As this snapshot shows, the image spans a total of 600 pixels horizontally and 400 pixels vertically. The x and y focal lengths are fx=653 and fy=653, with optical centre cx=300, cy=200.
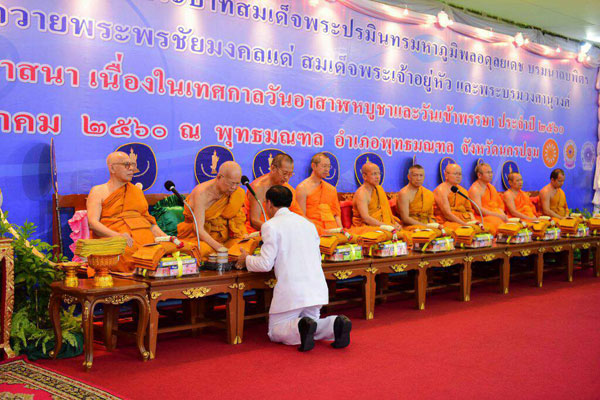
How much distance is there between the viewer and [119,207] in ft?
15.5

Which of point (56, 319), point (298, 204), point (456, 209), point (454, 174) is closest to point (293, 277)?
point (56, 319)

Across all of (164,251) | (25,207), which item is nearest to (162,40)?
(25,207)

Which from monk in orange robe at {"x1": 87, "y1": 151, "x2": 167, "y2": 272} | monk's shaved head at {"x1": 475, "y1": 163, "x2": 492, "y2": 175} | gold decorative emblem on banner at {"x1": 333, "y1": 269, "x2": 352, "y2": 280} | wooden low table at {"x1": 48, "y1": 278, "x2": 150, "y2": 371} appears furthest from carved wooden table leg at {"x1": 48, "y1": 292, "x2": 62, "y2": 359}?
monk's shaved head at {"x1": 475, "y1": 163, "x2": 492, "y2": 175}

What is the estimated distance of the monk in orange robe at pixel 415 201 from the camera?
6809 mm

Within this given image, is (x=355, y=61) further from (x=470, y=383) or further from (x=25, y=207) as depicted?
(x=470, y=383)

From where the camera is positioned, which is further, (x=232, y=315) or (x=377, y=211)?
(x=377, y=211)

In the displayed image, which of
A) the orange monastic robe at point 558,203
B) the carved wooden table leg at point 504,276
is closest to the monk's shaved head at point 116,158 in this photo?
the carved wooden table leg at point 504,276

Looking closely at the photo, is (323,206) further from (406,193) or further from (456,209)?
(456,209)

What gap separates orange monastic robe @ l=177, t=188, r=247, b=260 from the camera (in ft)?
16.3

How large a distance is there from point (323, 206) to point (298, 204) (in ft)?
0.81

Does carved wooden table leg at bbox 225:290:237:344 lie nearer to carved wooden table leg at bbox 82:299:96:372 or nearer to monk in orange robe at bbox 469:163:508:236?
carved wooden table leg at bbox 82:299:96:372

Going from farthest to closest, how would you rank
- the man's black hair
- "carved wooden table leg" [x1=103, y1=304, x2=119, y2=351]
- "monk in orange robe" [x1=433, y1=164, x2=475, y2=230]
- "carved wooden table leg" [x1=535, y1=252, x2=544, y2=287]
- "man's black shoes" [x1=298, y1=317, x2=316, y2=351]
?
"monk in orange robe" [x1=433, y1=164, x2=475, y2=230] → "carved wooden table leg" [x1=535, y1=252, x2=544, y2=287] → the man's black hair → "carved wooden table leg" [x1=103, y1=304, x2=119, y2=351] → "man's black shoes" [x1=298, y1=317, x2=316, y2=351]

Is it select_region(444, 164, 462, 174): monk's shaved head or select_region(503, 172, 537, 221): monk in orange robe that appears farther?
select_region(503, 172, 537, 221): monk in orange robe

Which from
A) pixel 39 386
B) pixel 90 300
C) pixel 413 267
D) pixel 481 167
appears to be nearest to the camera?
pixel 39 386
